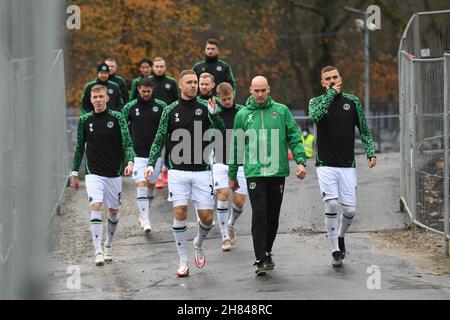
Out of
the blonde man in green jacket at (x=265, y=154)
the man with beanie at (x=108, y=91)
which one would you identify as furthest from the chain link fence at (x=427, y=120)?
the man with beanie at (x=108, y=91)

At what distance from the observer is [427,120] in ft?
42.8

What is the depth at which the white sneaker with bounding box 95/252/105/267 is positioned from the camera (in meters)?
11.5

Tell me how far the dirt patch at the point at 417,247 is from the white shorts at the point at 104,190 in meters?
3.18

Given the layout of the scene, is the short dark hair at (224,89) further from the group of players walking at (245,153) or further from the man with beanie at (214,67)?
the man with beanie at (214,67)

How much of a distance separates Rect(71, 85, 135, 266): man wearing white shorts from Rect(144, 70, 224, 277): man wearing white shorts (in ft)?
4.02

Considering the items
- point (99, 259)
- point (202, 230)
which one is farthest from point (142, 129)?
point (202, 230)

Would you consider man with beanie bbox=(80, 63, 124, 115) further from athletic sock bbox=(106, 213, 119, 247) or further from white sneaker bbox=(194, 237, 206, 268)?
white sneaker bbox=(194, 237, 206, 268)

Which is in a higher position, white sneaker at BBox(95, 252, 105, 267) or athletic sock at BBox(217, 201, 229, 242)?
athletic sock at BBox(217, 201, 229, 242)

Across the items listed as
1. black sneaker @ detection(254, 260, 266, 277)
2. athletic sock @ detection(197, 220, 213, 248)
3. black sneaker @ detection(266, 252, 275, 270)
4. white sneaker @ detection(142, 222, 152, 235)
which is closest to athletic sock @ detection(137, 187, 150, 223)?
white sneaker @ detection(142, 222, 152, 235)

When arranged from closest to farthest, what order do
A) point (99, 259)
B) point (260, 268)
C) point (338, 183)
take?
1. point (260, 268)
2. point (338, 183)
3. point (99, 259)

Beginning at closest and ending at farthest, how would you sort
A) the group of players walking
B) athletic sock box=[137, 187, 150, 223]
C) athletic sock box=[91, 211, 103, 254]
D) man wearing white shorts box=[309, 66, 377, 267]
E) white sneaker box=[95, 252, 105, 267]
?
1. the group of players walking
2. man wearing white shorts box=[309, 66, 377, 267]
3. white sneaker box=[95, 252, 105, 267]
4. athletic sock box=[91, 211, 103, 254]
5. athletic sock box=[137, 187, 150, 223]

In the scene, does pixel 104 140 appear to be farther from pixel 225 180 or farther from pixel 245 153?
pixel 245 153

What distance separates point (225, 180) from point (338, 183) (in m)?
2.38

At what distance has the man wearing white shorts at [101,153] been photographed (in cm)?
1182
